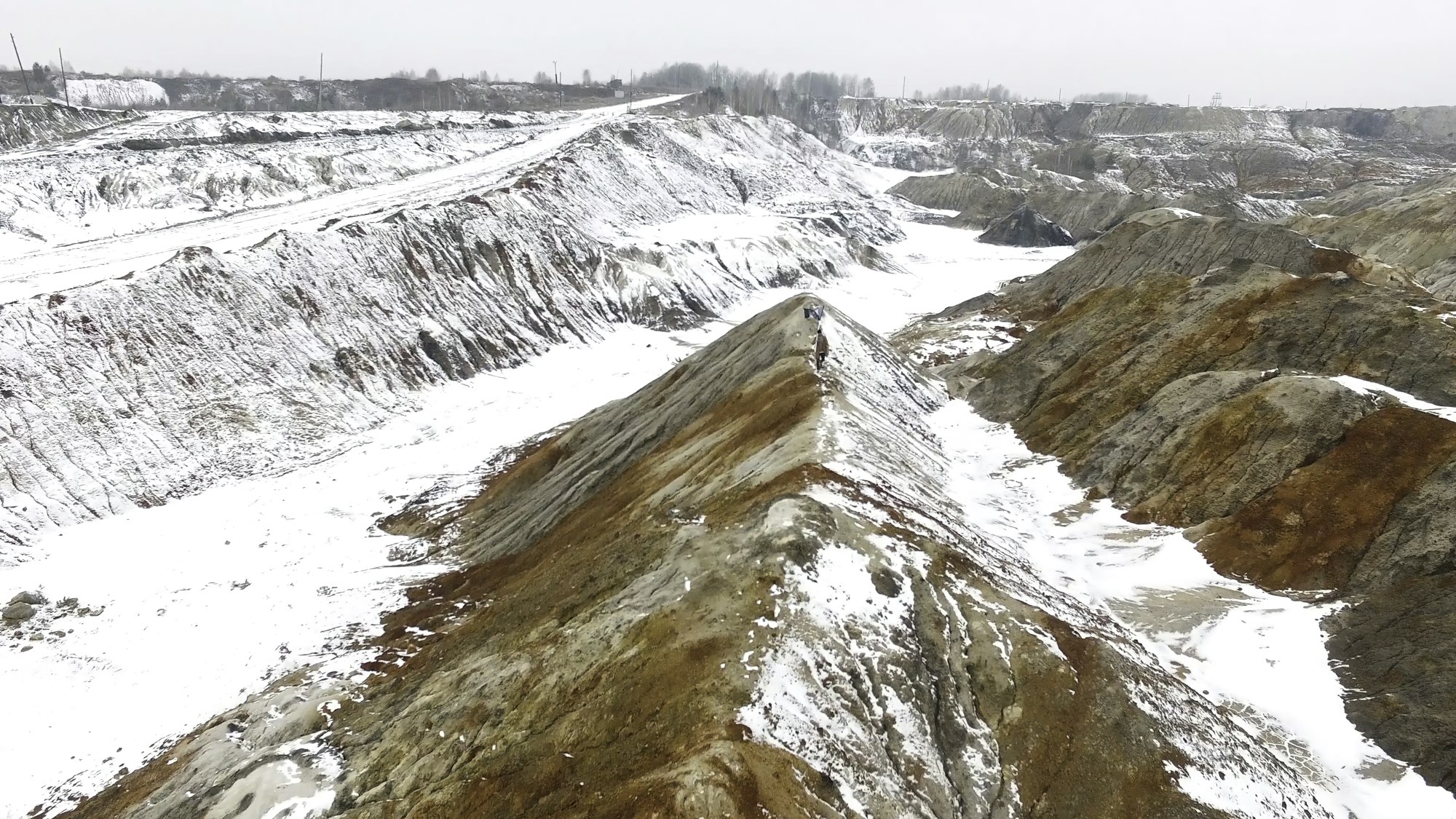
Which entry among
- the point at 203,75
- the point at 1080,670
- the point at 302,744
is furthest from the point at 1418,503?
the point at 203,75

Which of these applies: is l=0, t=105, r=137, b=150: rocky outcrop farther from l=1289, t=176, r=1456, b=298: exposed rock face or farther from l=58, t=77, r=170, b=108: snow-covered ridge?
l=1289, t=176, r=1456, b=298: exposed rock face

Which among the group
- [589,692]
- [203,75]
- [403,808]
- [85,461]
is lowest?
[85,461]

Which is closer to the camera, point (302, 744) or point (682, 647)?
point (682, 647)

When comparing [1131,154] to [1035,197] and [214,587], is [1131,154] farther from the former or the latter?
[214,587]

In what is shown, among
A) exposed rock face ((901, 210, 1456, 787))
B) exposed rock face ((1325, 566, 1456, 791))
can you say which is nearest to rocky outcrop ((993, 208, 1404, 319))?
exposed rock face ((901, 210, 1456, 787))

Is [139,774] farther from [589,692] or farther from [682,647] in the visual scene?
[682,647]

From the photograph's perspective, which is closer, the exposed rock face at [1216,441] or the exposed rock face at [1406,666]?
the exposed rock face at [1406,666]

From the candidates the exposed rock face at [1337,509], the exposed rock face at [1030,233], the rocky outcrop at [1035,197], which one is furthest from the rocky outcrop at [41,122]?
the rocky outcrop at [1035,197]

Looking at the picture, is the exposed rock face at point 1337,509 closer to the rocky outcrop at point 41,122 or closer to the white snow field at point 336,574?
the white snow field at point 336,574
